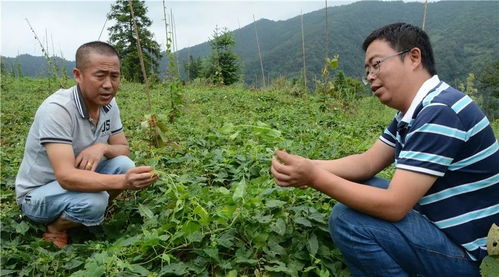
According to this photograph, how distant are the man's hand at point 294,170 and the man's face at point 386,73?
0.45 m

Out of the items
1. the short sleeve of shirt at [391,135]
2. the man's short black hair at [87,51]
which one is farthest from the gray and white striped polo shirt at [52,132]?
the short sleeve of shirt at [391,135]

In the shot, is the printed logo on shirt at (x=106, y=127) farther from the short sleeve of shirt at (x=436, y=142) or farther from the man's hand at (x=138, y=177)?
the short sleeve of shirt at (x=436, y=142)

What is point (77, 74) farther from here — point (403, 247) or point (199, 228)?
point (403, 247)

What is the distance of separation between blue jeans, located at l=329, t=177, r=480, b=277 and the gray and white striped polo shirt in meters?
1.54

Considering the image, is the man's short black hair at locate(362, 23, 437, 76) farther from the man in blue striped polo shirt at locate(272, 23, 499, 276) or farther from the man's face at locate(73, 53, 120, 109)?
the man's face at locate(73, 53, 120, 109)

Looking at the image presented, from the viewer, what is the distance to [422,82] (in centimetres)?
164

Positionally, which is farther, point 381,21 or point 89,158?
point 381,21

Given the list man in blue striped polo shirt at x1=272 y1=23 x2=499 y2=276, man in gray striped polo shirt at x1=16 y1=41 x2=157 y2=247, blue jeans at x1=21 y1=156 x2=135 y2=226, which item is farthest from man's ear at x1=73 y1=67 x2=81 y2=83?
man in blue striped polo shirt at x1=272 y1=23 x2=499 y2=276

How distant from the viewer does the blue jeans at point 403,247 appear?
1.60 m

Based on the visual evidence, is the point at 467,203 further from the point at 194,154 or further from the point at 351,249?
the point at 194,154

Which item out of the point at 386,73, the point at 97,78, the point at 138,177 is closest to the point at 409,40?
the point at 386,73

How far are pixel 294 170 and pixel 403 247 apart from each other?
0.54 m

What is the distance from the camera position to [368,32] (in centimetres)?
8369

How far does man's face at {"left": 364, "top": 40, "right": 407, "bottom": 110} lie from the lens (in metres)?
1.66
